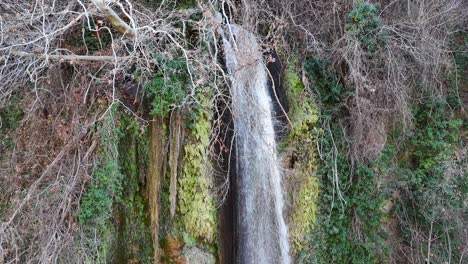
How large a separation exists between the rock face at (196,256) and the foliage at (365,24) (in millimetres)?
3436

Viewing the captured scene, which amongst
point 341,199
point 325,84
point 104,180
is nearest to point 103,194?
→ point 104,180

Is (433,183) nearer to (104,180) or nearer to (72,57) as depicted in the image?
(104,180)

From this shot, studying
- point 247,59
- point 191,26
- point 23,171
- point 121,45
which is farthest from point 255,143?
point 23,171

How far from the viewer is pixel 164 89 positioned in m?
4.50

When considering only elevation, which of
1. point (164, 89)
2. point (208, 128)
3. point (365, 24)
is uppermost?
point (365, 24)

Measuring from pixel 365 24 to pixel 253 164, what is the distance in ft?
8.03

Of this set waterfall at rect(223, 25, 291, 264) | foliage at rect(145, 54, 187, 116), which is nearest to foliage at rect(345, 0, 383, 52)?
waterfall at rect(223, 25, 291, 264)

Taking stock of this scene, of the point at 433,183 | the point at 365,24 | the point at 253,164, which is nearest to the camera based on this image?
the point at 253,164

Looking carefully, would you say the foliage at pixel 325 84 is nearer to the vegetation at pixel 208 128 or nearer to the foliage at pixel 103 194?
the vegetation at pixel 208 128

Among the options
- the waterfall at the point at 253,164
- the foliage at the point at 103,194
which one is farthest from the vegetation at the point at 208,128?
the waterfall at the point at 253,164

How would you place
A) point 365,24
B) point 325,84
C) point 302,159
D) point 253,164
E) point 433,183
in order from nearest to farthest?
1. point 253,164
2. point 365,24
3. point 302,159
4. point 325,84
5. point 433,183

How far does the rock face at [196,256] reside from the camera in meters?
4.73

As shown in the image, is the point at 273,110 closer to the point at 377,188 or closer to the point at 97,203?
the point at 377,188

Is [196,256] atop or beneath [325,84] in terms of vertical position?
beneath
